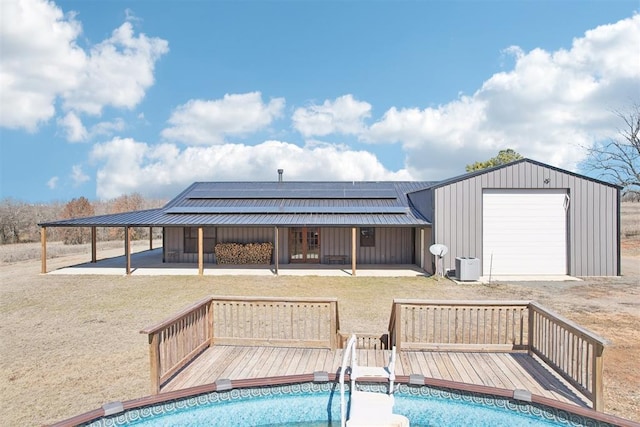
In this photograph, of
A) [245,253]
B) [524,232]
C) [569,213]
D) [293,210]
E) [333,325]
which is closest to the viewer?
[333,325]

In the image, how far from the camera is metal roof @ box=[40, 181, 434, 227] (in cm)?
1563

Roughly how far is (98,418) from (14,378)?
8.85 feet

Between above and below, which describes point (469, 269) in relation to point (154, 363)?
below

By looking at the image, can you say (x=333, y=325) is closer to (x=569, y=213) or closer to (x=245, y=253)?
(x=245, y=253)

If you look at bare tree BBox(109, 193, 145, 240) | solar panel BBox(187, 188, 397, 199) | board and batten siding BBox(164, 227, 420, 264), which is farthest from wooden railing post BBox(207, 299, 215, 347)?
bare tree BBox(109, 193, 145, 240)

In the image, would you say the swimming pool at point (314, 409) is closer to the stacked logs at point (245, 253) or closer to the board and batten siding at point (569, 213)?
the board and batten siding at point (569, 213)

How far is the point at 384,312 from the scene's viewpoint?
923 cm

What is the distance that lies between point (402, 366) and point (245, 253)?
506 inches

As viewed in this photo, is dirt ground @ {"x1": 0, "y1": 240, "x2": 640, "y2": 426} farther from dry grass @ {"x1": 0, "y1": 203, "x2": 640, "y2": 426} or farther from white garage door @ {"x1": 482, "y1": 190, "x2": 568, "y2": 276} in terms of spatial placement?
white garage door @ {"x1": 482, "y1": 190, "x2": 568, "y2": 276}

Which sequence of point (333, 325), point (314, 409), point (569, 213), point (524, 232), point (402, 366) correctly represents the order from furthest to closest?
point (524, 232) → point (569, 213) → point (333, 325) → point (402, 366) → point (314, 409)

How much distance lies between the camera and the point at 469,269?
44.4 feet

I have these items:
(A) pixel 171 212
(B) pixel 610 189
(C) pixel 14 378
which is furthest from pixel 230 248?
(B) pixel 610 189

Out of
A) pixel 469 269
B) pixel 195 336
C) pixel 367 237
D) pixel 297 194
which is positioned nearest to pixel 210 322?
pixel 195 336

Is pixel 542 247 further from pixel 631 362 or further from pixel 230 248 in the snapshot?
pixel 230 248
